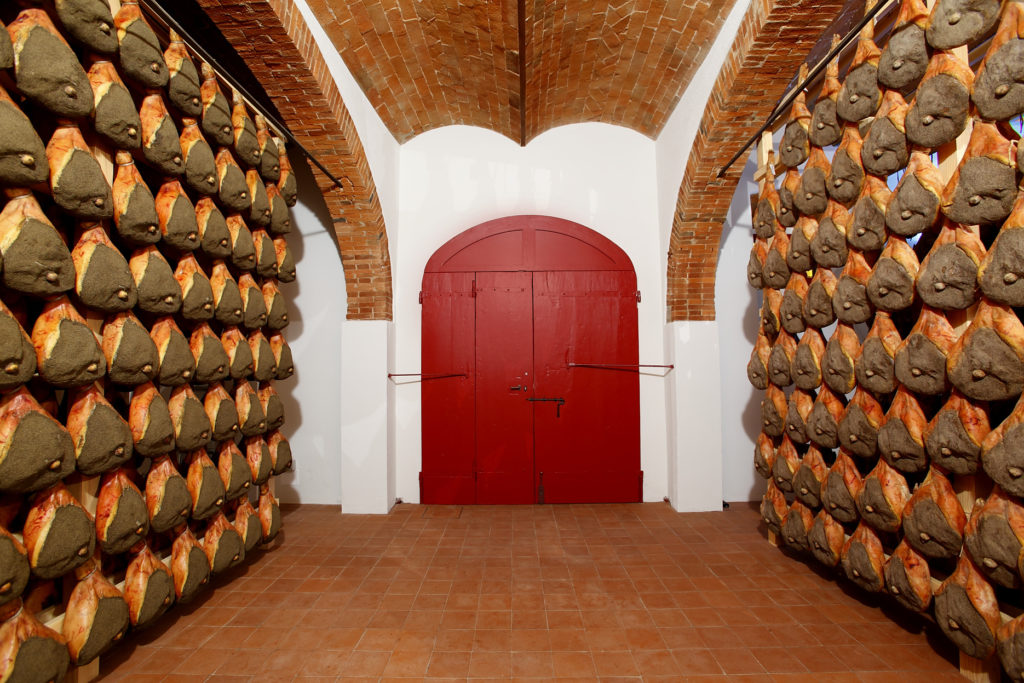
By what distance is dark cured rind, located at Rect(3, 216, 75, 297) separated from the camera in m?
1.76

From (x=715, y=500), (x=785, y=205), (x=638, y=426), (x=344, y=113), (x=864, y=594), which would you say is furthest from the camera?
(x=638, y=426)

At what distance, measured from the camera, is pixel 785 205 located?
11.0 feet

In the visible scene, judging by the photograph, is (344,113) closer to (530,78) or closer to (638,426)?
(530,78)

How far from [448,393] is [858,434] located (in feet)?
10.9

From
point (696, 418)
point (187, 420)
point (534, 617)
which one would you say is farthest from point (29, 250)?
point (696, 418)

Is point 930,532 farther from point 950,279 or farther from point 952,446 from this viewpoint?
point 950,279

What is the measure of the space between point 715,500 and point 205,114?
468cm

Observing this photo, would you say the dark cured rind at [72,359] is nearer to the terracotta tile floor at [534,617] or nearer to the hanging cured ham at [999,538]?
the terracotta tile floor at [534,617]

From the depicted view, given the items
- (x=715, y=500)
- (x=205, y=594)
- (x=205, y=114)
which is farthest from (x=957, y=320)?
(x=205, y=594)

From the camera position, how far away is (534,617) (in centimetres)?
285

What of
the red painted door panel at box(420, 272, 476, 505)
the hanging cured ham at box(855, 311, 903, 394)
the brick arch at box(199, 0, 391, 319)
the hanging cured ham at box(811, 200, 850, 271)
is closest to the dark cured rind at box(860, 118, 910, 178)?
the hanging cured ham at box(811, 200, 850, 271)

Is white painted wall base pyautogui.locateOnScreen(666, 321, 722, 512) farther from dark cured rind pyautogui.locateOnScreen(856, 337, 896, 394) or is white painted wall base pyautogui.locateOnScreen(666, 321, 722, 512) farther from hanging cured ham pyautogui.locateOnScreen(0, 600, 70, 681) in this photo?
hanging cured ham pyautogui.locateOnScreen(0, 600, 70, 681)

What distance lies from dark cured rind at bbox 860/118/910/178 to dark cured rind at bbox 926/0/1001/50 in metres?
0.35

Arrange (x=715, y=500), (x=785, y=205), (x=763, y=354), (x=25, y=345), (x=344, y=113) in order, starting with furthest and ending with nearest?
(x=715, y=500) < (x=344, y=113) < (x=763, y=354) < (x=785, y=205) < (x=25, y=345)
